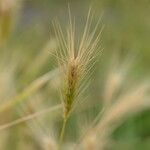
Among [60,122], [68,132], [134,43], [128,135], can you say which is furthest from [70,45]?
[134,43]

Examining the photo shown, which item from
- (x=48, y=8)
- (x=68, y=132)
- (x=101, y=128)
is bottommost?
(x=68, y=132)

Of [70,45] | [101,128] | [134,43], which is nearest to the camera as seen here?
[70,45]

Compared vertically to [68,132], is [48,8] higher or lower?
higher

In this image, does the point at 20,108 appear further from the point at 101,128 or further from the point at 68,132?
the point at 68,132

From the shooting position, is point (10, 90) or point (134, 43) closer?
point (10, 90)

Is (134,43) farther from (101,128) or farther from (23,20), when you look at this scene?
(101,128)

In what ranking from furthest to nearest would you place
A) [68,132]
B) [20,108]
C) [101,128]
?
[68,132], [20,108], [101,128]
